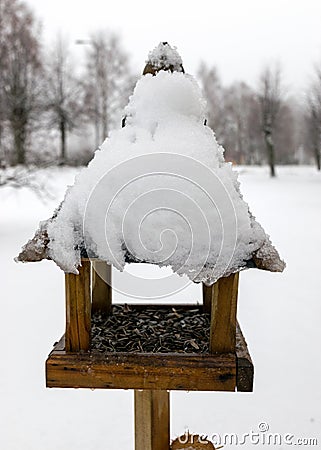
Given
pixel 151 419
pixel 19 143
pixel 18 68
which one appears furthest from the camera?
pixel 18 68

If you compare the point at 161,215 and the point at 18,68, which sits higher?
the point at 18,68

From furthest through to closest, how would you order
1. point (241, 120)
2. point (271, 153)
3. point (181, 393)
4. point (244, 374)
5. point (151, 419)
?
point (241, 120)
point (271, 153)
point (181, 393)
point (151, 419)
point (244, 374)

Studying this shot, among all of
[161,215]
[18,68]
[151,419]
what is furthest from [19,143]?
[161,215]

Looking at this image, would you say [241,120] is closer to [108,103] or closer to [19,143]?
[108,103]

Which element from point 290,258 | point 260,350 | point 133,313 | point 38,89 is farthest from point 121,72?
point 133,313

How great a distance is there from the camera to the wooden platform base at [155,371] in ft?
3.12

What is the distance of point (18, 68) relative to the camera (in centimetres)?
1166

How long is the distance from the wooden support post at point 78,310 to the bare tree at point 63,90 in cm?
1478

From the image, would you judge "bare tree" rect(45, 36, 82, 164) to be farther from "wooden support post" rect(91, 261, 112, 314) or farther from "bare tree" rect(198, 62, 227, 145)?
"wooden support post" rect(91, 261, 112, 314)

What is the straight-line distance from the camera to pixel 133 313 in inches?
52.4

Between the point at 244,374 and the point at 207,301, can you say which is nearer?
the point at 244,374

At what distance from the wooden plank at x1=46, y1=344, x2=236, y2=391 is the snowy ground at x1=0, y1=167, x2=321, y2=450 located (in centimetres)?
130

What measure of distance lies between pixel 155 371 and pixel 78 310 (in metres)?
0.19

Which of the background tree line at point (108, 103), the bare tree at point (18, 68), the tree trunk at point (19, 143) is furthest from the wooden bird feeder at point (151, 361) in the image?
the background tree line at point (108, 103)
